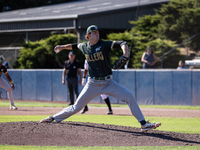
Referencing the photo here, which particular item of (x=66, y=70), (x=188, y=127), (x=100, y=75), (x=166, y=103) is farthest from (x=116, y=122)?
(x=166, y=103)

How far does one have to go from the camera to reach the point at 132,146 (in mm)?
5523

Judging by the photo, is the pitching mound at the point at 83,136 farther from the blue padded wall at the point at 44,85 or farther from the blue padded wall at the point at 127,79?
the blue padded wall at the point at 44,85

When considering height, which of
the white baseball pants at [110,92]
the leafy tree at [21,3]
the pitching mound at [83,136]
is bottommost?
the pitching mound at [83,136]

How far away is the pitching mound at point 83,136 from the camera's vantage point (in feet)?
19.0

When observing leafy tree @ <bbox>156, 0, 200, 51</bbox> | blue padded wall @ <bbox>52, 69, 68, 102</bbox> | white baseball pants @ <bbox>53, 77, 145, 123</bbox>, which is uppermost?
leafy tree @ <bbox>156, 0, 200, 51</bbox>

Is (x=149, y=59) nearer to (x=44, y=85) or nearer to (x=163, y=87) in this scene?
(x=163, y=87)

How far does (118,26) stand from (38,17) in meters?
6.10

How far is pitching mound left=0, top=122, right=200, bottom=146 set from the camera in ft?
19.0

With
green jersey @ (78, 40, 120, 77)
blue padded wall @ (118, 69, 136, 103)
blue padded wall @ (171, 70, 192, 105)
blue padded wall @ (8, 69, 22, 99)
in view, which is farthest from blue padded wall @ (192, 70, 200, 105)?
blue padded wall @ (8, 69, 22, 99)

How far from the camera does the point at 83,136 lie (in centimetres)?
608

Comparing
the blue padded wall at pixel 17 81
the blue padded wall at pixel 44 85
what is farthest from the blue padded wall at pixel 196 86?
the blue padded wall at pixel 17 81

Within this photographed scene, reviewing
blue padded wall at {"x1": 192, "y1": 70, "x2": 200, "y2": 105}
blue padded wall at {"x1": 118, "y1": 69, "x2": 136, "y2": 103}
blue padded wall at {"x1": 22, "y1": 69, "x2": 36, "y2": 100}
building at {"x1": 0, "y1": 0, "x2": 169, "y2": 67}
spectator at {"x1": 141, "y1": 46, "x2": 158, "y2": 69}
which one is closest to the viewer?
blue padded wall at {"x1": 192, "y1": 70, "x2": 200, "y2": 105}

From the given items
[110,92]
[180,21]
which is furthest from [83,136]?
[180,21]

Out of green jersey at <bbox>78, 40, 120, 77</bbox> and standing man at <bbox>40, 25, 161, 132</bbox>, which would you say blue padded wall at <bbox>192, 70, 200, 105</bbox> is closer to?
standing man at <bbox>40, 25, 161, 132</bbox>
